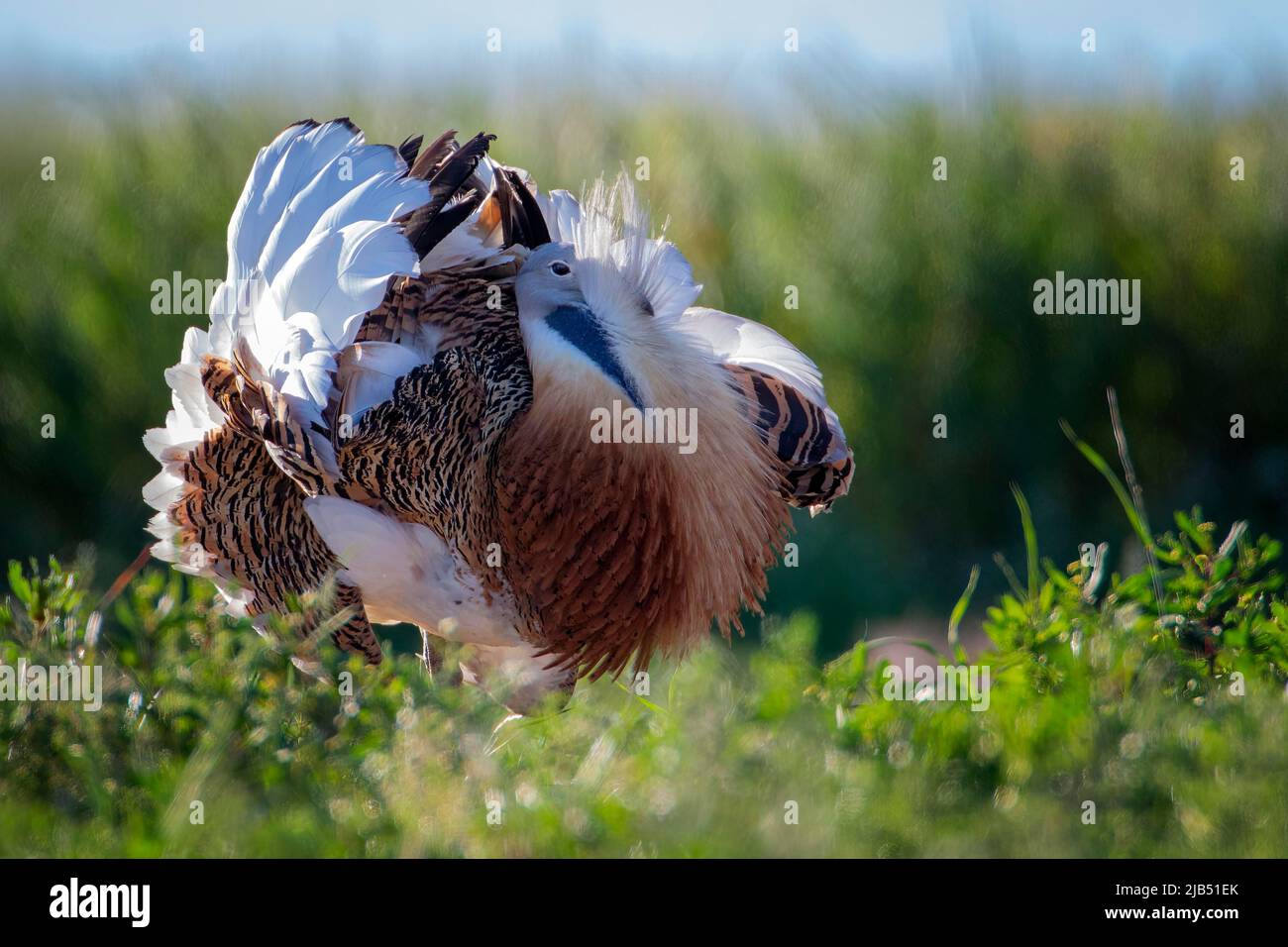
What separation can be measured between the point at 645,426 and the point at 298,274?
0.88 m

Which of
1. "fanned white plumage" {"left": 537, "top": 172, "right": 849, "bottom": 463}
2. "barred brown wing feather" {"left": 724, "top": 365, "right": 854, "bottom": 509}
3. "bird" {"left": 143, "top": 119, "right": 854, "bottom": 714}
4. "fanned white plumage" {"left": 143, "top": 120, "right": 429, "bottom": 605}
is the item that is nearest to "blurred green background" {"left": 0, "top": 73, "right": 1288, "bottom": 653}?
"barred brown wing feather" {"left": 724, "top": 365, "right": 854, "bottom": 509}

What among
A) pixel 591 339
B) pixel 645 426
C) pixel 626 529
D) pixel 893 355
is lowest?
pixel 626 529

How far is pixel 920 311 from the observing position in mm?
5578

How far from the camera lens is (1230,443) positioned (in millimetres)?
5426

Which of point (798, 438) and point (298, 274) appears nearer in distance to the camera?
point (298, 274)

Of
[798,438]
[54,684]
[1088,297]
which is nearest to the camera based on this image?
[54,684]

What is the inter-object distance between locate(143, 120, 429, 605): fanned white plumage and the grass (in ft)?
1.59

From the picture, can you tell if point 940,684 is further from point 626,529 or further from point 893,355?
point 893,355

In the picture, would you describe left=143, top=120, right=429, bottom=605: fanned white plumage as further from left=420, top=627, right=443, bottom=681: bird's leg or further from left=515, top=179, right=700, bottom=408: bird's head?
left=420, top=627, right=443, bottom=681: bird's leg

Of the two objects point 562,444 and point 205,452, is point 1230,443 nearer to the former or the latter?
point 562,444

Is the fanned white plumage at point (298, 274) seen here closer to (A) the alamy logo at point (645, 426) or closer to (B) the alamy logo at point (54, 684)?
(B) the alamy logo at point (54, 684)

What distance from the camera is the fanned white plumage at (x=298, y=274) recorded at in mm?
3006

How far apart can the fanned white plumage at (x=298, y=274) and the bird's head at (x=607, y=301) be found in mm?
305

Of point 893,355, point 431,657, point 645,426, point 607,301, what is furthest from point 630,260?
point 893,355
